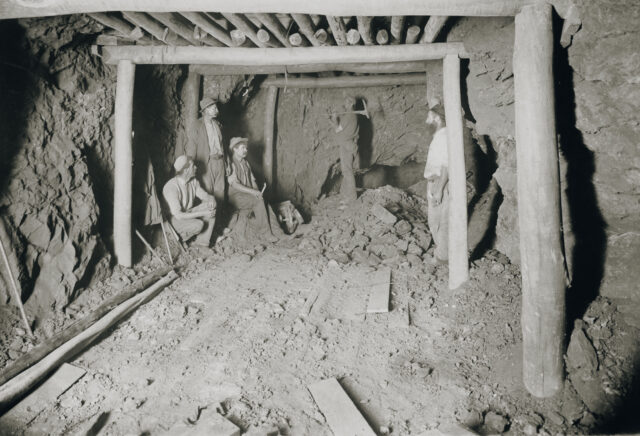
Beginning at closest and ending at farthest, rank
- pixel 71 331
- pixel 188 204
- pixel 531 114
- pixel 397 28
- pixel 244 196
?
pixel 531 114
pixel 71 331
pixel 397 28
pixel 188 204
pixel 244 196

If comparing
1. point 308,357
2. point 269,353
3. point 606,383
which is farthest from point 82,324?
point 606,383

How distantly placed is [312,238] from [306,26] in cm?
350

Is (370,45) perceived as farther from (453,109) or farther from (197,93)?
(197,93)

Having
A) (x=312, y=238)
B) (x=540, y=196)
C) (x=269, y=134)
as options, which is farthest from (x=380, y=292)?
(x=269, y=134)

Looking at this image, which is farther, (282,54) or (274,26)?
(282,54)

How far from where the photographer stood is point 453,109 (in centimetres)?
458

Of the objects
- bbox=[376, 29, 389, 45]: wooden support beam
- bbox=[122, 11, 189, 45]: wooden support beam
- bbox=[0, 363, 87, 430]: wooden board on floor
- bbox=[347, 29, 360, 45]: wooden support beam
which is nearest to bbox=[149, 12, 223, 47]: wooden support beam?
bbox=[122, 11, 189, 45]: wooden support beam

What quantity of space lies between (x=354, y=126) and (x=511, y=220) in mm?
4120

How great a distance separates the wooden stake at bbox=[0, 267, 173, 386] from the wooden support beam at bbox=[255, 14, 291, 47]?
3550 millimetres

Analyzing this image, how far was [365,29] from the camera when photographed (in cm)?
423

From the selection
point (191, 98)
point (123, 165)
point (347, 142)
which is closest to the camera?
point (123, 165)

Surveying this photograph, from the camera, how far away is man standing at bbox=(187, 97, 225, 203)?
6.58 meters

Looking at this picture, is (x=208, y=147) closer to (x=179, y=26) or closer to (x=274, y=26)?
(x=179, y=26)

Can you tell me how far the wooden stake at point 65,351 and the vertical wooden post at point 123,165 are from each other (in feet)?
2.63
